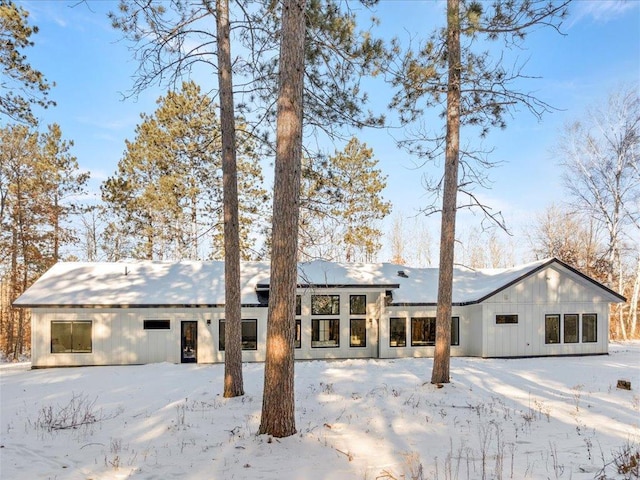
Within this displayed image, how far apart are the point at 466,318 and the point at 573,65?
9.51 meters

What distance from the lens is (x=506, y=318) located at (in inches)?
623

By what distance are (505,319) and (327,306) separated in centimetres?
688

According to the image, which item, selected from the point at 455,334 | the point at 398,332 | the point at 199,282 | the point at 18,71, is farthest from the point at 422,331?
the point at 18,71

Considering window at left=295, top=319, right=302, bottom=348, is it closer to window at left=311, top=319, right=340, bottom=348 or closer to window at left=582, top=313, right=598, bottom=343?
window at left=311, top=319, right=340, bottom=348

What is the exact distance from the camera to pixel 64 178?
20250 mm

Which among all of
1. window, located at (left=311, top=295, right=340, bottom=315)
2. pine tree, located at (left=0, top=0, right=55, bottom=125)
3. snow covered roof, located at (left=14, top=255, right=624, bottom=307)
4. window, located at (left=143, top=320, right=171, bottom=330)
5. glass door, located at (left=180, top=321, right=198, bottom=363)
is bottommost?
glass door, located at (left=180, top=321, right=198, bottom=363)

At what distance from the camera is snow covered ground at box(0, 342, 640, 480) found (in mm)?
4379

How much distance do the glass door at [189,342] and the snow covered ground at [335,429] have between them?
11.8 ft

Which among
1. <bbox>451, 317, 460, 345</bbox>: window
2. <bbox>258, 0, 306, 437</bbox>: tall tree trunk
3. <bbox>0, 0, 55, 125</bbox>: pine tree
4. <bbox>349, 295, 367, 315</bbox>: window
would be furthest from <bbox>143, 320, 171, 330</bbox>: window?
<bbox>451, 317, 460, 345</bbox>: window

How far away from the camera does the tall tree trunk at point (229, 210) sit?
26.4ft

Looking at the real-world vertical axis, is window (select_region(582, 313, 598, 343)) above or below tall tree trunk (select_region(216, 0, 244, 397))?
below

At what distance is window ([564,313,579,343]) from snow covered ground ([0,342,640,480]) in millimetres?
5627

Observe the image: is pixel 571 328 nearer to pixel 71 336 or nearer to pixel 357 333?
pixel 357 333

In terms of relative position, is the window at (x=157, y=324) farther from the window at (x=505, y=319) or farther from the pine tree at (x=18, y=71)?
the window at (x=505, y=319)
